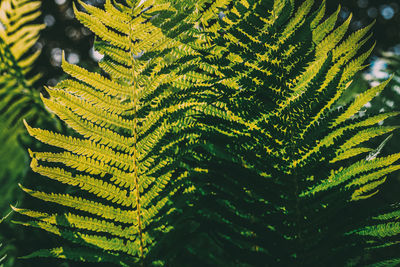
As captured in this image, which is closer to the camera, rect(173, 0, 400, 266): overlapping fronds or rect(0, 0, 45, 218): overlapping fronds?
rect(173, 0, 400, 266): overlapping fronds

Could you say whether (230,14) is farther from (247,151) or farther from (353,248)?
(353,248)

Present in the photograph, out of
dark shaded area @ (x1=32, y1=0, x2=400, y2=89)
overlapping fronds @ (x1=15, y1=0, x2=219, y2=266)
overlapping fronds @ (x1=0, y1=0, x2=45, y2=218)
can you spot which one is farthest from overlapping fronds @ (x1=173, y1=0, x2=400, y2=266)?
dark shaded area @ (x1=32, y1=0, x2=400, y2=89)

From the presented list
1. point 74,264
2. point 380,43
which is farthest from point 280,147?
point 380,43

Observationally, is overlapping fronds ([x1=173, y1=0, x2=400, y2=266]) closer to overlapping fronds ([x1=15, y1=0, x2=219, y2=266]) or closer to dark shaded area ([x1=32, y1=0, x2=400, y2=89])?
overlapping fronds ([x1=15, y1=0, x2=219, y2=266])

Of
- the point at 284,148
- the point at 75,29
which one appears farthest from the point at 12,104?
the point at 75,29

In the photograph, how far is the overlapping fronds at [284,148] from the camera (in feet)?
1.97

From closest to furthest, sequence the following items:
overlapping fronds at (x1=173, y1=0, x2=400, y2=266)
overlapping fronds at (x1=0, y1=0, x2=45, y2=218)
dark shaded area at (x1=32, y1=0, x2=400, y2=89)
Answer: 1. overlapping fronds at (x1=173, y1=0, x2=400, y2=266)
2. overlapping fronds at (x1=0, y1=0, x2=45, y2=218)
3. dark shaded area at (x1=32, y1=0, x2=400, y2=89)

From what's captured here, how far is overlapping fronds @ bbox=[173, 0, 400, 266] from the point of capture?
1.97ft

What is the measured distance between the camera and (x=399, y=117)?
1.41m

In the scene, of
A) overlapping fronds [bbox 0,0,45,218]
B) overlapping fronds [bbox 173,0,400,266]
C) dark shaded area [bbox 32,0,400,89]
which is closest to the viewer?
overlapping fronds [bbox 173,0,400,266]

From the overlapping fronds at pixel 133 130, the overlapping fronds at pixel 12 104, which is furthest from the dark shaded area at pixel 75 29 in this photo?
the overlapping fronds at pixel 133 130

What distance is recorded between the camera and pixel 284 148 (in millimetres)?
649

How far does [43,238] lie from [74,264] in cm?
Result: 23

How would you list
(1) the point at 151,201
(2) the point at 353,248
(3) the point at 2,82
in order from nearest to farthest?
(2) the point at 353,248, (1) the point at 151,201, (3) the point at 2,82
